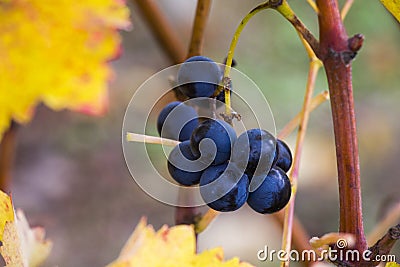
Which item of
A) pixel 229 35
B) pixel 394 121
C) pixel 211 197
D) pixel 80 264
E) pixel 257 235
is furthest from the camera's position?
pixel 229 35

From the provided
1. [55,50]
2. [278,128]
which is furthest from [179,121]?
[278,128]

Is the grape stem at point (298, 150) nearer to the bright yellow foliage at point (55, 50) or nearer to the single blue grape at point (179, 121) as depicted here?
the single blue grape at point (179, 121)

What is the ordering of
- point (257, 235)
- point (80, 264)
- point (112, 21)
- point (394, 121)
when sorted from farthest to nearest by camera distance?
point (394, 121), point (257, 235), point (80, 264), point (112, 21)

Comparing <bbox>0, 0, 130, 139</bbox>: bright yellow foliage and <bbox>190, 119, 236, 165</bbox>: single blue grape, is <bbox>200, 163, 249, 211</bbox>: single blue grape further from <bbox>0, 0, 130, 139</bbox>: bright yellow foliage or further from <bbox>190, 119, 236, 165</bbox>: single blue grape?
<bbox>0, 0, 130, 139</bbox>: bright yellow foliage

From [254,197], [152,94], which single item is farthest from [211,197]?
[152,94]

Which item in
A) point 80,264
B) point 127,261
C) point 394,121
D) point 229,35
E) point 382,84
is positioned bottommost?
point 127,261

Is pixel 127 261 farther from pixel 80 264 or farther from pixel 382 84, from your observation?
pixel 382 84

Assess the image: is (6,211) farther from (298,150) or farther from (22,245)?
(298,150)
